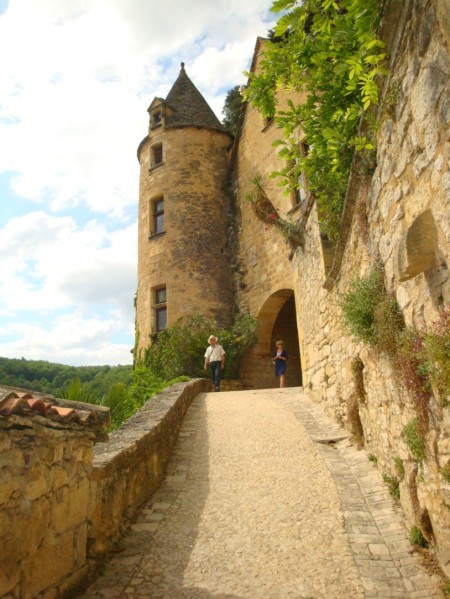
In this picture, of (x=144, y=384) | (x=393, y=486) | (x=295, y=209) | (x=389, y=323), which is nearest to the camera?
(x=389, y=323)

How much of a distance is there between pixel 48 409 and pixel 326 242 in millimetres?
5003

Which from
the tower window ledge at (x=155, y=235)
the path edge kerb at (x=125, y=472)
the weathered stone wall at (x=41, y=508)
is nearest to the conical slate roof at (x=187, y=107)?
the tower window ledge at (x=155, y=235)

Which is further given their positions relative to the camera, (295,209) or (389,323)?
(295,209)

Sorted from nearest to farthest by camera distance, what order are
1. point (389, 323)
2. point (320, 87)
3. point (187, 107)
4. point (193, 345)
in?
point (389, 323), point (320, 87), point (193, 345), point (187, 107)

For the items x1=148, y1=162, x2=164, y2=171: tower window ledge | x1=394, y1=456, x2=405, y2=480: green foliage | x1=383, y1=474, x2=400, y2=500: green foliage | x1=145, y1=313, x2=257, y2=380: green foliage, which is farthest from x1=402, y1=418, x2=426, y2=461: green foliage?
x1=148, y1=162, x2=164, y2=171: tower window ledge

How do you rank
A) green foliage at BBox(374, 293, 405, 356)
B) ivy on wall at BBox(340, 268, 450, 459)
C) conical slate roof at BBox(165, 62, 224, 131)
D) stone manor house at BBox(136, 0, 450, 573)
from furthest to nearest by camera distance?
conical slate roof at BBox(165, 62, 224, 131) → green foliage at BBox(374, 293, 405, 356) → stone manor house at BBox(136, 0, 450, 573) → ivy on wall at BBox(340, 268, 450, 459)

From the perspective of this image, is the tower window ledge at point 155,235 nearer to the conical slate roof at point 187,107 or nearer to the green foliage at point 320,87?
the conical slate roof at point 187,107

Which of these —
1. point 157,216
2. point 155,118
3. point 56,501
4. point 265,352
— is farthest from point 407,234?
point 155,118

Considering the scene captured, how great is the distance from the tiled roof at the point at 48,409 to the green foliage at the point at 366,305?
2371mm

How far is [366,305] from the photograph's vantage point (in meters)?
4.00

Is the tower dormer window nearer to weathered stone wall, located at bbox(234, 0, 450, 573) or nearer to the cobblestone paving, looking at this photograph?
weathered stone wall, located at bbox(234, 0, 450, 573)

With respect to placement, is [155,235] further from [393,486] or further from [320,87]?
[393,486]

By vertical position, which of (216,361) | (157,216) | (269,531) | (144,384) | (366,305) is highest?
(157,216)

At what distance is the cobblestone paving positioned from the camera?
114 inches
